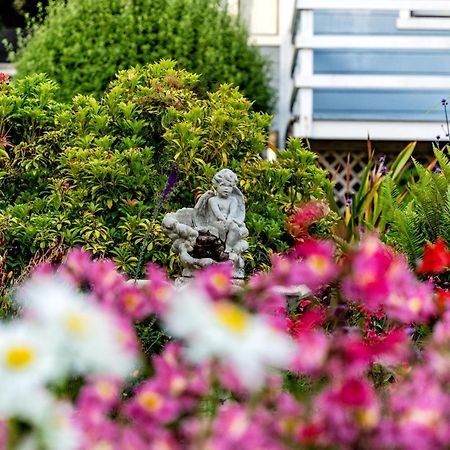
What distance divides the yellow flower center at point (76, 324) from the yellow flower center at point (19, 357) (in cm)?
6

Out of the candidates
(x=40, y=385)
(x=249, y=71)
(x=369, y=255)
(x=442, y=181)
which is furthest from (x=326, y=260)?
(x=249, y=71)

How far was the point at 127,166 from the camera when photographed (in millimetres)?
6828

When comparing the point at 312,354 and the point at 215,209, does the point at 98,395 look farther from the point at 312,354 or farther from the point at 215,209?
the point at 215,209

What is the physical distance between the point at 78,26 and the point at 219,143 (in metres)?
5.00

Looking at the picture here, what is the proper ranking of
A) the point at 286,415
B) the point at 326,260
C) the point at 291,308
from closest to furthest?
the point at 286,415, the point at 326,260, the point at 291,308

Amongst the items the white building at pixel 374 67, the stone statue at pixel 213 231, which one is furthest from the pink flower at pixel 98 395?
the white building at pixel 374 67

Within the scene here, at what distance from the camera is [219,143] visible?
699 cm

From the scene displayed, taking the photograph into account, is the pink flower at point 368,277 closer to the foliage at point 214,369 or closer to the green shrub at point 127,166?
the foliage at point 214,369

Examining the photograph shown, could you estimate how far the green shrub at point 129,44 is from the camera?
1115 cm

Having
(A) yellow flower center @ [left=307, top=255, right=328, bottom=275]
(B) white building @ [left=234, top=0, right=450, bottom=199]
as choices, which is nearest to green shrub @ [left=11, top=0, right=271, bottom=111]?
(B) white building @ [left=234, top=0, right=450, bottom=199]

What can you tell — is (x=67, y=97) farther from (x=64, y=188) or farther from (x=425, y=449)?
(x=425, y=449)

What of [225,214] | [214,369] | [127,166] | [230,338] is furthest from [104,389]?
[127,166]

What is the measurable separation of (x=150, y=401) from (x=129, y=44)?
9965 millimetres

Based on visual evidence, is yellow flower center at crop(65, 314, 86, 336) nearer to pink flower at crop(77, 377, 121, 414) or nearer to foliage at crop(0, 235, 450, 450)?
foliage at crop(0, 235, 450, 450)
